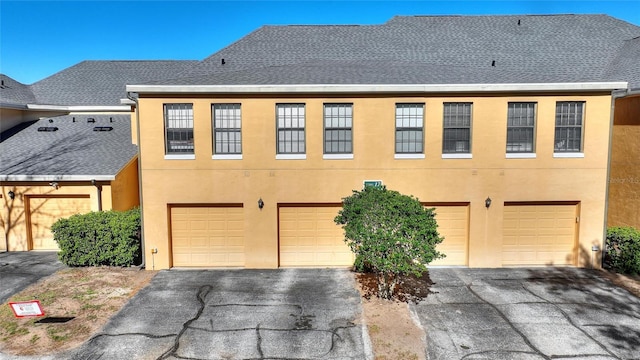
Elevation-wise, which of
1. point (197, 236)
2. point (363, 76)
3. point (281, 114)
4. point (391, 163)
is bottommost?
point (197, 236)

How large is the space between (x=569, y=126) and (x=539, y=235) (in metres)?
4.02

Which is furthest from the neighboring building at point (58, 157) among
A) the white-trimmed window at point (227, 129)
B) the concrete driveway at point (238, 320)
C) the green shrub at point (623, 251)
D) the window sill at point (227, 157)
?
the green shrub at point (623, 251)

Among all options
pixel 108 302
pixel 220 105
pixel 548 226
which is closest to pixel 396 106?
pixel 220 105

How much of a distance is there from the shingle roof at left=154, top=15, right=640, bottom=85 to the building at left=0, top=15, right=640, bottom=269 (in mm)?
240

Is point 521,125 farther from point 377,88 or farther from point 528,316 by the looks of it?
point 528,316

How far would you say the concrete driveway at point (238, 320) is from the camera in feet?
23.9

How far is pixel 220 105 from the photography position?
39.4 ft

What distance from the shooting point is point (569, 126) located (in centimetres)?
1195

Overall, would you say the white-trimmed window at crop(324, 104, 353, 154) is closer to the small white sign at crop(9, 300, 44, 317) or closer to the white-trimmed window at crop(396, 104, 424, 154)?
the white-trimmed window at crop(396, 104, 424, 154)

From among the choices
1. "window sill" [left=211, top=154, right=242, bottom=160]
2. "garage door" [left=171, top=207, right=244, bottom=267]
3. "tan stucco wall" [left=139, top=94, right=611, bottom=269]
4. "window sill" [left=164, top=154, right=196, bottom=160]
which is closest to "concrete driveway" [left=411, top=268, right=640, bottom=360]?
"tan stucco wall" [left=139, top=94, right=611, bottom=269]

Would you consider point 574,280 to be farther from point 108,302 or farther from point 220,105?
point 108,302

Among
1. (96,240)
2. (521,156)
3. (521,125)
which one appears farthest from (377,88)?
(96,240)

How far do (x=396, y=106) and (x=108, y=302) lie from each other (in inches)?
426

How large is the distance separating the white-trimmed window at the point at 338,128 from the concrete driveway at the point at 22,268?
10.6m
